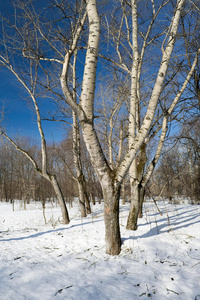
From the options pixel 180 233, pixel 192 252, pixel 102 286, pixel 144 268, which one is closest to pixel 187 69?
pixel 180 233

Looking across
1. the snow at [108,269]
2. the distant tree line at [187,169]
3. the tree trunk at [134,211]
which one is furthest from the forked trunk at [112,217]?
the distant tree line at [187,169]

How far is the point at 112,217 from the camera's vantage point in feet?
9.92

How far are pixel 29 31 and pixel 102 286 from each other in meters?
6.76

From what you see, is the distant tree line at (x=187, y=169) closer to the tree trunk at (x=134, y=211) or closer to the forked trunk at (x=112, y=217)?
the tree trunk at (x=134, y=211)

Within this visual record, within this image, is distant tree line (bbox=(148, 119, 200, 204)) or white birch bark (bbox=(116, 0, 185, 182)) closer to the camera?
white birch bark (bbox=(116, 0, 185, 182))

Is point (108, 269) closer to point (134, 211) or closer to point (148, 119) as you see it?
point (134, 211)

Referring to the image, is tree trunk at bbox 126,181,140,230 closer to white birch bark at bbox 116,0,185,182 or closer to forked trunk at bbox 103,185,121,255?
forked trunk at bbox 103,185,121,255

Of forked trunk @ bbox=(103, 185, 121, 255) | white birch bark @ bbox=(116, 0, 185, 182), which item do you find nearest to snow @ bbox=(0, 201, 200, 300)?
forked trunk @ bbox=(103, 185, 121, 255)

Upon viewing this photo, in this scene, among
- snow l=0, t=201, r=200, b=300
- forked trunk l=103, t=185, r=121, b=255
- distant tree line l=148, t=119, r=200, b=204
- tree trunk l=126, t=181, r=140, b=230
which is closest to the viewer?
snow l=0, t=201, r=200, b=300

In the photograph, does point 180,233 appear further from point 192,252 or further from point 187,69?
point 187,69

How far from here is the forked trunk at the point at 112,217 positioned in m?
3.00

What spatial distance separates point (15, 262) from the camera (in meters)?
3.11

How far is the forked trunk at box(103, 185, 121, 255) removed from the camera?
2998 millimetres

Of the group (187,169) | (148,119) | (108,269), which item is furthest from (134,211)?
(187,169)
